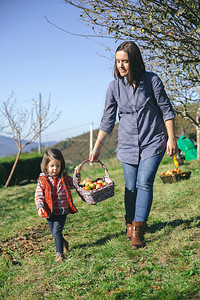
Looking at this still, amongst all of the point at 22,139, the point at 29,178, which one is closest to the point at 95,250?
the point at 22,139

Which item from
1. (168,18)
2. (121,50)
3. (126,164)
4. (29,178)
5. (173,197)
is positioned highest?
(168,18)

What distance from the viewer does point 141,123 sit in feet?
9.61

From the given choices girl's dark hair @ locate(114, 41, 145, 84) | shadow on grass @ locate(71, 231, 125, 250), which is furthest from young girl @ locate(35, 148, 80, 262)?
girl's dark hair @ locate(114, 41, 145, 84)

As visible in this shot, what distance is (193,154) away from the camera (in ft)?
34.7

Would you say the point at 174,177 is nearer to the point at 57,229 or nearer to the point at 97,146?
the point at 97,146

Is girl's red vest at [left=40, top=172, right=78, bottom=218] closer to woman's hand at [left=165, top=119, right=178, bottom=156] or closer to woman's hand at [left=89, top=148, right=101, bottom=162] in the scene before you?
woman's hand at [left=89, top=148, right=101, bottom=162]

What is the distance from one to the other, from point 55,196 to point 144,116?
1240 millimetres

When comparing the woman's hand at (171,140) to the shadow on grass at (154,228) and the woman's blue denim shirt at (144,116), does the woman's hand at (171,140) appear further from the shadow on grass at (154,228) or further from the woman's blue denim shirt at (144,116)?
the shadow on grass at (154,228)

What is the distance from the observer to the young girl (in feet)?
10.1

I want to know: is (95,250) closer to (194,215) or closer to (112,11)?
(194,215)

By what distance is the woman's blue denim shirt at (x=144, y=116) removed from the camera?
289cm

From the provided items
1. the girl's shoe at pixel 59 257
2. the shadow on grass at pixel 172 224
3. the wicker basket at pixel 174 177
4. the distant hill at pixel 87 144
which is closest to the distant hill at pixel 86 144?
the distant hill at pixel 87 144

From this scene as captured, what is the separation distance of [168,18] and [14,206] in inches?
219

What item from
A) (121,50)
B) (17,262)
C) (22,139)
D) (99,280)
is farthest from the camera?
(22,139)
